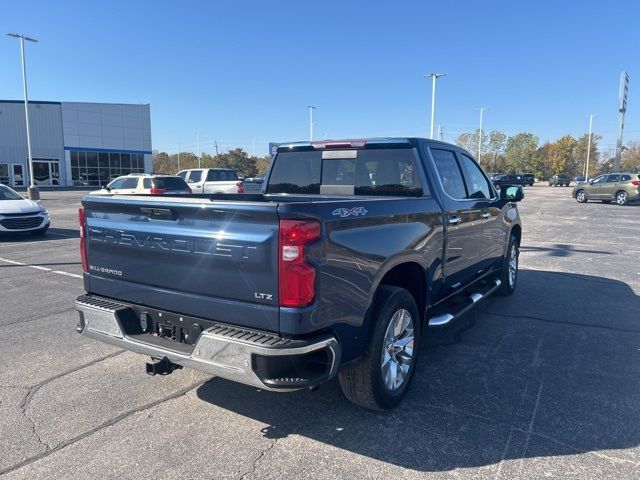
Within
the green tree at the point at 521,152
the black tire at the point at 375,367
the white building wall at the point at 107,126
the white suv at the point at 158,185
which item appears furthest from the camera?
the green tree at the point at 521,152

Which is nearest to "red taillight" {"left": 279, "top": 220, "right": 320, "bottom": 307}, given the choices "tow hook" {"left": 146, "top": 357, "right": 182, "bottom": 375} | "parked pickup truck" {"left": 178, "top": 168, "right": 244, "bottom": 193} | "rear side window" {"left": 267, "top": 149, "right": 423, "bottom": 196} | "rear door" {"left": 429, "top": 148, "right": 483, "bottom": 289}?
"tow hook" {"left": 146, "top": 357, "right": 182, "bottom": 375}

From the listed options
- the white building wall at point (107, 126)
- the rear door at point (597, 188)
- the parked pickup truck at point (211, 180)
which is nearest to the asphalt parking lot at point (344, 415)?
the parked pickup truck at point (211, 180)

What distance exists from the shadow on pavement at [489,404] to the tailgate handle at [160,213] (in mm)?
1522

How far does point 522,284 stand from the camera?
25.7 feet

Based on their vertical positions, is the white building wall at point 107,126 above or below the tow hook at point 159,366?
above

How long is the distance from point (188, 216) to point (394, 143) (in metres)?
2.15

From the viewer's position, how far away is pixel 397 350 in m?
3.64

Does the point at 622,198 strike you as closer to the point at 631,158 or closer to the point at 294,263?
the point at 294,263

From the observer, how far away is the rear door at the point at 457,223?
14.7ft

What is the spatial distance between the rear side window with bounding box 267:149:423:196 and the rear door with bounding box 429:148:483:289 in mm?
378

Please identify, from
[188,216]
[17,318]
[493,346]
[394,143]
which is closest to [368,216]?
[188,216]

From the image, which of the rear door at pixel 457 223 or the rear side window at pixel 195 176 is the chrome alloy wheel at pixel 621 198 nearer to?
the rear side window at pixel 195 176

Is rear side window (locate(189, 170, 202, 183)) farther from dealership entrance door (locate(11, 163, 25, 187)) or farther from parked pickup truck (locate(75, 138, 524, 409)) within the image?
dealership entrance door (locate(11, 163, 25, 187))

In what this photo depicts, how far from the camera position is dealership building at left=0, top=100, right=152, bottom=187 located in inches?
1820
